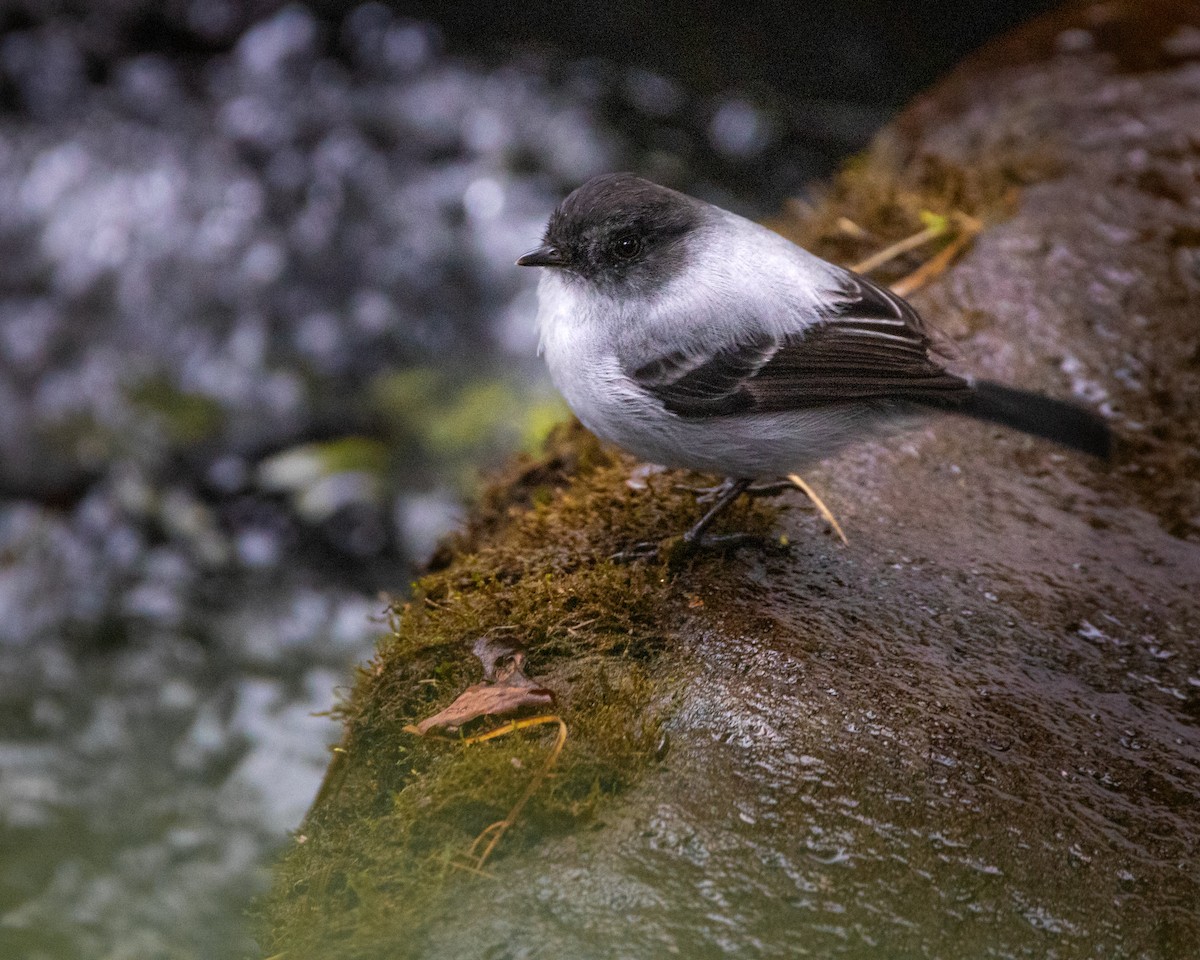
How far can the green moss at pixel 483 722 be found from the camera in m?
2.20

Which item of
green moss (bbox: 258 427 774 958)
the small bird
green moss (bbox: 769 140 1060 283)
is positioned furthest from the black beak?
green moss (bbox: 769 140 1060 283)

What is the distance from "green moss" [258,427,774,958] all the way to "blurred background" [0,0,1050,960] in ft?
8.42

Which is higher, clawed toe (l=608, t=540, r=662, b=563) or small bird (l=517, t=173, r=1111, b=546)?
small bird (l=517, t=173, r=1111, b=546)

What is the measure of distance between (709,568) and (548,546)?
0.46 metres

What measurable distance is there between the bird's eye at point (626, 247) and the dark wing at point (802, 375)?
1.14 ft

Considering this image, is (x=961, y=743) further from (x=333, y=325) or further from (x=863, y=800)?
(x=333, y=325)

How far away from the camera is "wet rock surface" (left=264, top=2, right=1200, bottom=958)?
2.09 m

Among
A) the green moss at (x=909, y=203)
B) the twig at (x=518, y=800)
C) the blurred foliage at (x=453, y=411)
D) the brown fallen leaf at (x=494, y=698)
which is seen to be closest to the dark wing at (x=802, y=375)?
the brown fallen leaf at (x=494, y=698)

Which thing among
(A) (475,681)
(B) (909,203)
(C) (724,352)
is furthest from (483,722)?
(B) (909,203)

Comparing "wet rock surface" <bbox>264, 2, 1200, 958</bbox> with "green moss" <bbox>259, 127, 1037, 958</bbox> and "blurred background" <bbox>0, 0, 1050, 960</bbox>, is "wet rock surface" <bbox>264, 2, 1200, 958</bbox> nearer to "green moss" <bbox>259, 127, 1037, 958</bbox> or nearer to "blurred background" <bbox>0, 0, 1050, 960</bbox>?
"green moss" <bbox>259, 127, 1037, 958</bbox>

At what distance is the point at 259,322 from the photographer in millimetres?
7516

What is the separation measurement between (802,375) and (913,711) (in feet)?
3.14

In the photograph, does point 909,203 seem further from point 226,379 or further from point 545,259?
point 226,379

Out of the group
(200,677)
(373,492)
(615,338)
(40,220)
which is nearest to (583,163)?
(373,492)
